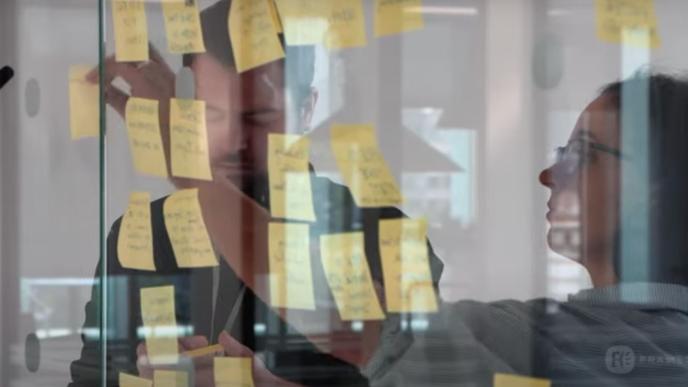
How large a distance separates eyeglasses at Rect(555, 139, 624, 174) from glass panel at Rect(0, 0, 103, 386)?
102 cm

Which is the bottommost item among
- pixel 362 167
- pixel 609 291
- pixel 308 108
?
pixel 609 291

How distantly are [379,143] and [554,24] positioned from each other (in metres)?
0.44

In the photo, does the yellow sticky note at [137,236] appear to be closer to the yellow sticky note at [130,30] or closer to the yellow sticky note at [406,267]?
the yellow sticky note at [130,30]

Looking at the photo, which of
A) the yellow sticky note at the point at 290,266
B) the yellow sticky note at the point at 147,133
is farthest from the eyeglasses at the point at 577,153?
the yellow sticky note at the point at 147,133

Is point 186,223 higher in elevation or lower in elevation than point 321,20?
lower

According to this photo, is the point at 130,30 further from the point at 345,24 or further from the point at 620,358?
the point at 620,358

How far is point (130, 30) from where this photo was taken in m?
1.87

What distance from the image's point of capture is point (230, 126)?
1864 millimetres

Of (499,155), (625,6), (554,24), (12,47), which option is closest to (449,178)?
(499,155)

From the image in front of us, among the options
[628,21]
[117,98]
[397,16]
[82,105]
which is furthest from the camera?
[82,105]

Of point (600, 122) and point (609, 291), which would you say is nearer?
point (609, 291)

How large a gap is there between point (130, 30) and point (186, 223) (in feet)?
1.32

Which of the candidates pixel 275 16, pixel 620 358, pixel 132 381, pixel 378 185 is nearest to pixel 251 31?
pixel 275 16

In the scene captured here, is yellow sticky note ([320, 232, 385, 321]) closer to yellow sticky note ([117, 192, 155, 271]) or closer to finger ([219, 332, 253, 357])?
finger ([219, 332, 253, 357])
